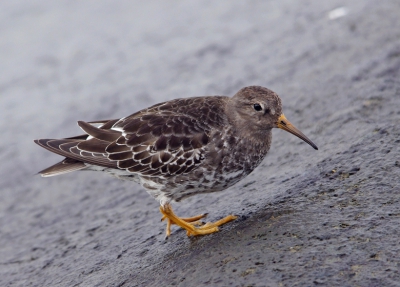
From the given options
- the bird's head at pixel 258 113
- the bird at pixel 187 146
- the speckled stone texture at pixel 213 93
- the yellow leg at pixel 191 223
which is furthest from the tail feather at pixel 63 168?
the bird's head at pixel 258 113

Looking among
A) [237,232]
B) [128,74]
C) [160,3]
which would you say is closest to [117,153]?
[237,232]

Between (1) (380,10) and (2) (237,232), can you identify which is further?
(1) (380,10)

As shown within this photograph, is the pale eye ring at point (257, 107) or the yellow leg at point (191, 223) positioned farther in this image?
the pale eye ring at point (257, 107)

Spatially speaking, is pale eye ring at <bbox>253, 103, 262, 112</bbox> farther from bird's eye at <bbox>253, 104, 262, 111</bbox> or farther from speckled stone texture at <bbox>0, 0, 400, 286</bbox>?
speckled stone texture at <bbox>0, 0, 400, 286</bbox>

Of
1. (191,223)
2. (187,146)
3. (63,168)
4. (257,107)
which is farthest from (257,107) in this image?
(63,168)

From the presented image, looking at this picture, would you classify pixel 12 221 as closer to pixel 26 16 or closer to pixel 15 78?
pixel 15 78

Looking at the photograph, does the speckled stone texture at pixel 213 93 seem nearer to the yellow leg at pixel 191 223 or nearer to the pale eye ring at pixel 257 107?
the yellow leg at pixel 191 223

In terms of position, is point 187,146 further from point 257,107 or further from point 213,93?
point 213,93
